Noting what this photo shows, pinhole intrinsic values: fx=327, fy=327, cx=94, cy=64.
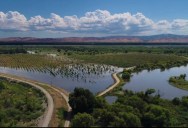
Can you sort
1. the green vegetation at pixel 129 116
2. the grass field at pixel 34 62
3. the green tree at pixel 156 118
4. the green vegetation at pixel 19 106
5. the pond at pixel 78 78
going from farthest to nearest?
the grass field at pixel 34 62, the pond at pixel 78 78, the green vegetation at pixel 19 106, the green tree at pixel 156 118, the green vegetation at pixel 129 116

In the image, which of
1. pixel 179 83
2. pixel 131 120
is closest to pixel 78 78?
pixel 179 83

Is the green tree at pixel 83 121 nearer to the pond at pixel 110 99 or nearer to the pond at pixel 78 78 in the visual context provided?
the pond at pixel 110 99

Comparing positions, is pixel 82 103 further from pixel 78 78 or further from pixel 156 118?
pixel 78 78

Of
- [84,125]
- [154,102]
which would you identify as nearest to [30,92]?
[154,102]

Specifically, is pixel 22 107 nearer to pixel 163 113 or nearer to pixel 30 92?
pixel 30 92

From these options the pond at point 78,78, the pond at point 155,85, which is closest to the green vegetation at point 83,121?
the pond at point 155,85

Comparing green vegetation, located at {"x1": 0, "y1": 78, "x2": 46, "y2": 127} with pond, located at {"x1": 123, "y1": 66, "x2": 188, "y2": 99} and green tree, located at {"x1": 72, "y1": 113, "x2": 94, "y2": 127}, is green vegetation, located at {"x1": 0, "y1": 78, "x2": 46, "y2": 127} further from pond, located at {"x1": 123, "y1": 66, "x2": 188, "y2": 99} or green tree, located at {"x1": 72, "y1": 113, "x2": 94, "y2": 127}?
pond, located at {"x1": 123, "y1": 66, "x2": 188, "y2": 99}

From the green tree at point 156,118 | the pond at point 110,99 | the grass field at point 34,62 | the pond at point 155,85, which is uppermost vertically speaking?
the green tree at point 156,118

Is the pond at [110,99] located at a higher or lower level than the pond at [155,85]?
higher

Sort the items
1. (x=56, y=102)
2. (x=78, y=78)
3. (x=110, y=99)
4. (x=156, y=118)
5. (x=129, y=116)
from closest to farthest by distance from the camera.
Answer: (x=129, y=116), (x=156, y=118), (x=56, y=102), (x=110, y=99), (x=78, y=78)
